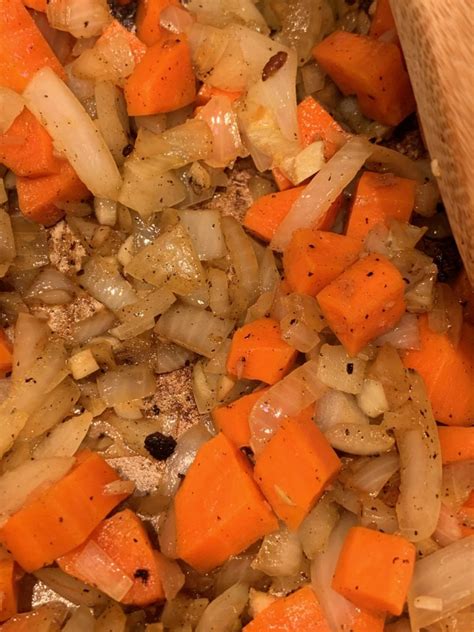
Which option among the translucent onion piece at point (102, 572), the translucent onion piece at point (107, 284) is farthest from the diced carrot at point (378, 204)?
the translucent onion piece at point (102, 572)

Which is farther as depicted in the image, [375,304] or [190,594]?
[190,594]

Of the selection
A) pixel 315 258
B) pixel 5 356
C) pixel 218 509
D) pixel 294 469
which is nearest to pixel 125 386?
pixel 5 356

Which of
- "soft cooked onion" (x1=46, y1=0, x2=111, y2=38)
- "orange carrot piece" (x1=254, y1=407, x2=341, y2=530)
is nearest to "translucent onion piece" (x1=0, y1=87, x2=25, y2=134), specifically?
"soft cooked onion" (x1=46, y1=0, x2=111, y2=38)

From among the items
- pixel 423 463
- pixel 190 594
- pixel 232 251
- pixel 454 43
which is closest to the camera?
pixel 454 43

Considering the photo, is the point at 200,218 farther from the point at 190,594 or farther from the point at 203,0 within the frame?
the point at 190,594

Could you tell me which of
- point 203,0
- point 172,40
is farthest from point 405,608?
point 203,0

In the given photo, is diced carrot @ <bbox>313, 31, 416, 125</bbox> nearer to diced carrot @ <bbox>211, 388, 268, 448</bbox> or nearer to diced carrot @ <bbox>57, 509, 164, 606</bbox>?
diced carrot @ <bbox>211, 388, 268, 448</bbox>
